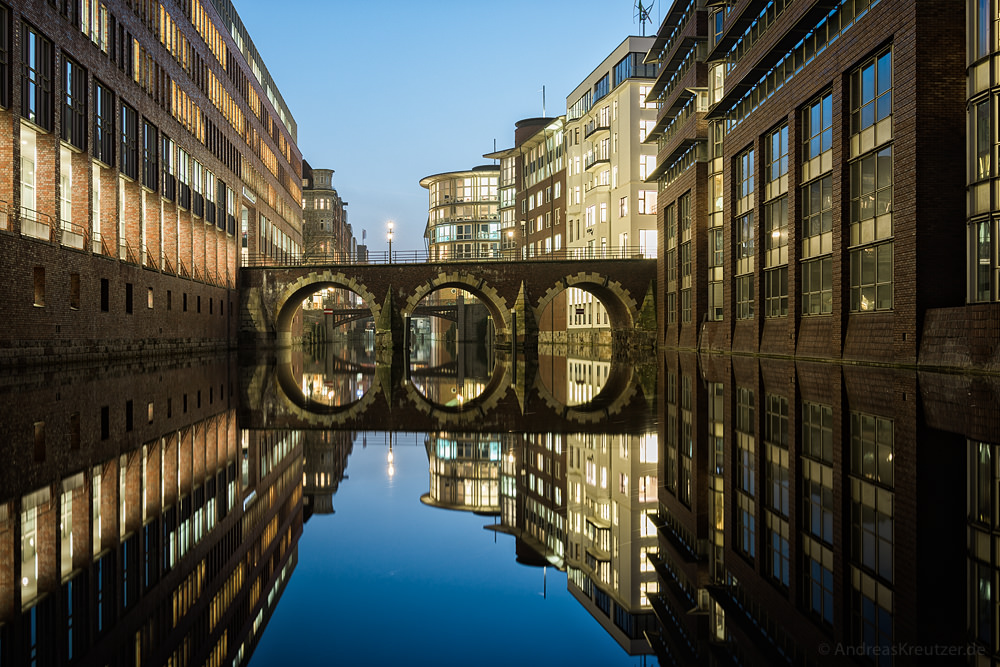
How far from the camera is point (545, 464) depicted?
8.79 metres

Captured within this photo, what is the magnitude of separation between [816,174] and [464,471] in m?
25.2

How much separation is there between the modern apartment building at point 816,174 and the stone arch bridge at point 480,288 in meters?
5.58

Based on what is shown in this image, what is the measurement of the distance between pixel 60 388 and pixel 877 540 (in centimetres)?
1777

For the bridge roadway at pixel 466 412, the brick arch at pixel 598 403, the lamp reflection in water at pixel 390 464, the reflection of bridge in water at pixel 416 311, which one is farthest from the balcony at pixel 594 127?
the lamp reflection in water at pixel 390 464

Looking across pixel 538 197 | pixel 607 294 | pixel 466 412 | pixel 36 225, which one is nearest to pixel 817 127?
pixel 466 412

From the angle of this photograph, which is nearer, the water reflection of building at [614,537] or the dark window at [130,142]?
the water reflection of building at [614,537]

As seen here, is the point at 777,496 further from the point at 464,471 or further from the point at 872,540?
the point at 464,471

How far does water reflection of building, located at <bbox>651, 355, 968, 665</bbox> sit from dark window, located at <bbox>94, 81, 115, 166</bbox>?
3200 cm

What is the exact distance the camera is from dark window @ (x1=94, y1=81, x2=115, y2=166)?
35906 millimetres

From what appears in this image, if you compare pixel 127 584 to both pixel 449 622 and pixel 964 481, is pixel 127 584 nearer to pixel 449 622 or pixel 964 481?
pixel 449 622

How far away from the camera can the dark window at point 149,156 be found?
42281 mm

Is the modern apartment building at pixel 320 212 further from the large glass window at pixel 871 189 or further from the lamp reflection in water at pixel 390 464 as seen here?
the lamp reflection in water at pixel 390 464

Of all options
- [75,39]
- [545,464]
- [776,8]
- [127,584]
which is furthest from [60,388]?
[776,8]

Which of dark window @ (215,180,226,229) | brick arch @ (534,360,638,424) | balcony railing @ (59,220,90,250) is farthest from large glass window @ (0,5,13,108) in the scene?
dark window @ (215,180,226,229)
